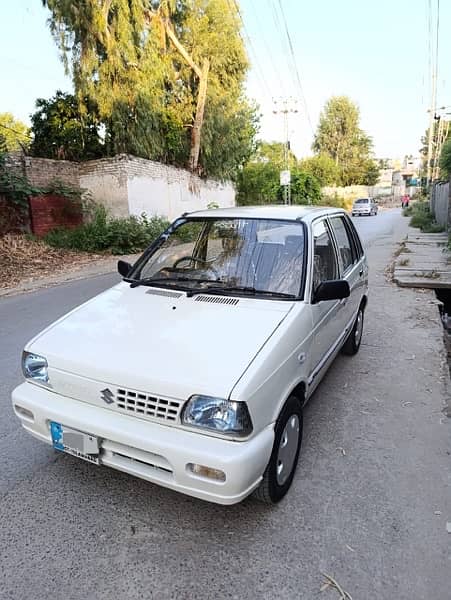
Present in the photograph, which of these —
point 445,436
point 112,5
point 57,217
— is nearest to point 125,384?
point 445,436

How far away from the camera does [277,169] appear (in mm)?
30609

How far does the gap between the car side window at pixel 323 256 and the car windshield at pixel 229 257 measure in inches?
6.4

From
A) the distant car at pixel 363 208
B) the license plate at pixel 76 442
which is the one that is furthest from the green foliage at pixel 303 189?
→ the license plate at pixel 76 442

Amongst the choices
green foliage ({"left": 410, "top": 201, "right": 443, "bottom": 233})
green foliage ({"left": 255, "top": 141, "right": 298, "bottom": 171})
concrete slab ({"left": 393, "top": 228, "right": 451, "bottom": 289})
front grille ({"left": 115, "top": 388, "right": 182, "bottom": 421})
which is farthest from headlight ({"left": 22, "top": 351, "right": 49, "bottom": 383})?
green foliage ({"left": 255, "top": 141, "right": 298, "bottom": 171})

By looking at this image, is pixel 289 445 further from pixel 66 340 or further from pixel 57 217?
pixel 57 217

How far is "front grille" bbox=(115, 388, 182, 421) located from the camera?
7.10 feet

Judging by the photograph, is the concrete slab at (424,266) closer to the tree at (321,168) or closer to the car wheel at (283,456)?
the car wheel at (283,456)

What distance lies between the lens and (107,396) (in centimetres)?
232

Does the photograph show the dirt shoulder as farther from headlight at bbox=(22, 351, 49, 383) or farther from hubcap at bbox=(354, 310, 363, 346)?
hubcap at bbox=(354, 310, 363, 346)

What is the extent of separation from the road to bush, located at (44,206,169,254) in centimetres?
1100

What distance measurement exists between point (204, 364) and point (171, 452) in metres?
0.46

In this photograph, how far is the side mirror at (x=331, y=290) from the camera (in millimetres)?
2939

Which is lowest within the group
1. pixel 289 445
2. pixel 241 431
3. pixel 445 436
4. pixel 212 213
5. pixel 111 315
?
pixel 445 436

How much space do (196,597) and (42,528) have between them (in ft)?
3.16
